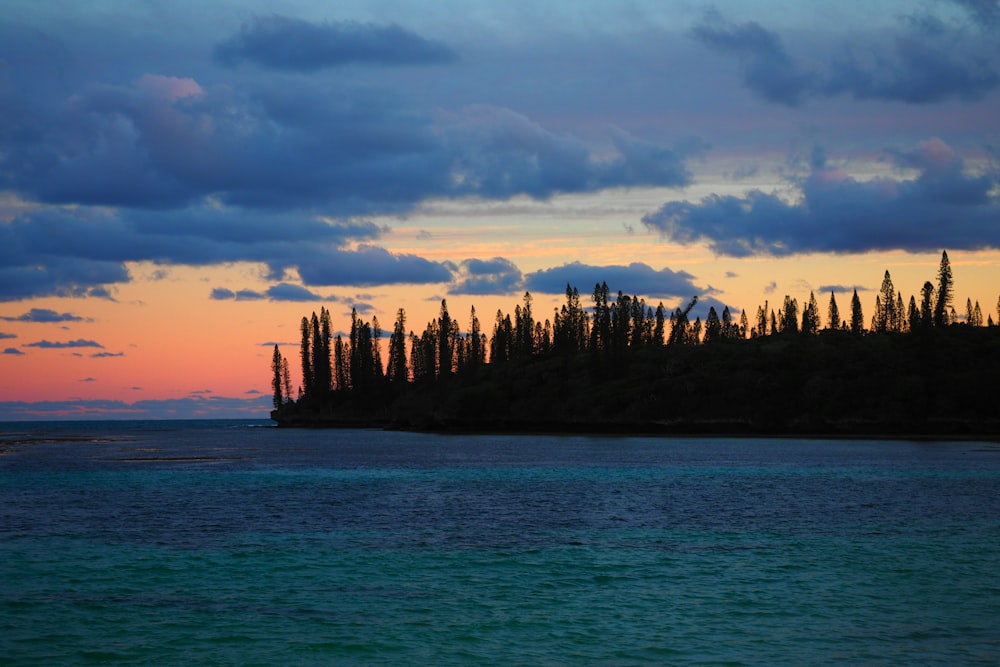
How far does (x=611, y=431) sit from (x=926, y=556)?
152m

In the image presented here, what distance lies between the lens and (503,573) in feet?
108

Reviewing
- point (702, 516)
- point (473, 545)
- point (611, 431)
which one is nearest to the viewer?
point (473, 545)

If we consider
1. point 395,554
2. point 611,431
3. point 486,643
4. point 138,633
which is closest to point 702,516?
point 395,554

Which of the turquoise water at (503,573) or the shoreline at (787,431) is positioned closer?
the turquoise water at (503,573)

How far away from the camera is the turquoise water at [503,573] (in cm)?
2336

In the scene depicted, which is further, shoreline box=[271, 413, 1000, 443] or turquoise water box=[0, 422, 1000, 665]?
shoreline box=[271, 413, 1000, 443]

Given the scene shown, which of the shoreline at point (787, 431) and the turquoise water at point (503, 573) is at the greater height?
the turquoise water at point (503, 573)

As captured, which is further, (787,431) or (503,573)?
(787,431)

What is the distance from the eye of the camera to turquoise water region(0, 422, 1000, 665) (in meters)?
23.4

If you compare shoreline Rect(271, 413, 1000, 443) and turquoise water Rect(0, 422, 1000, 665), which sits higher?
turquoise water Rect(0, 422, 1000, 665)

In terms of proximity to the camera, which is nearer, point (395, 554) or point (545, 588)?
point (545, 588)

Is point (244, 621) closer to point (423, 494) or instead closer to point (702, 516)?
point (702, 516)

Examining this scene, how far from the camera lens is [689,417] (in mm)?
194250

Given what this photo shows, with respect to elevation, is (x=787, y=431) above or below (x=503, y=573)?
below
